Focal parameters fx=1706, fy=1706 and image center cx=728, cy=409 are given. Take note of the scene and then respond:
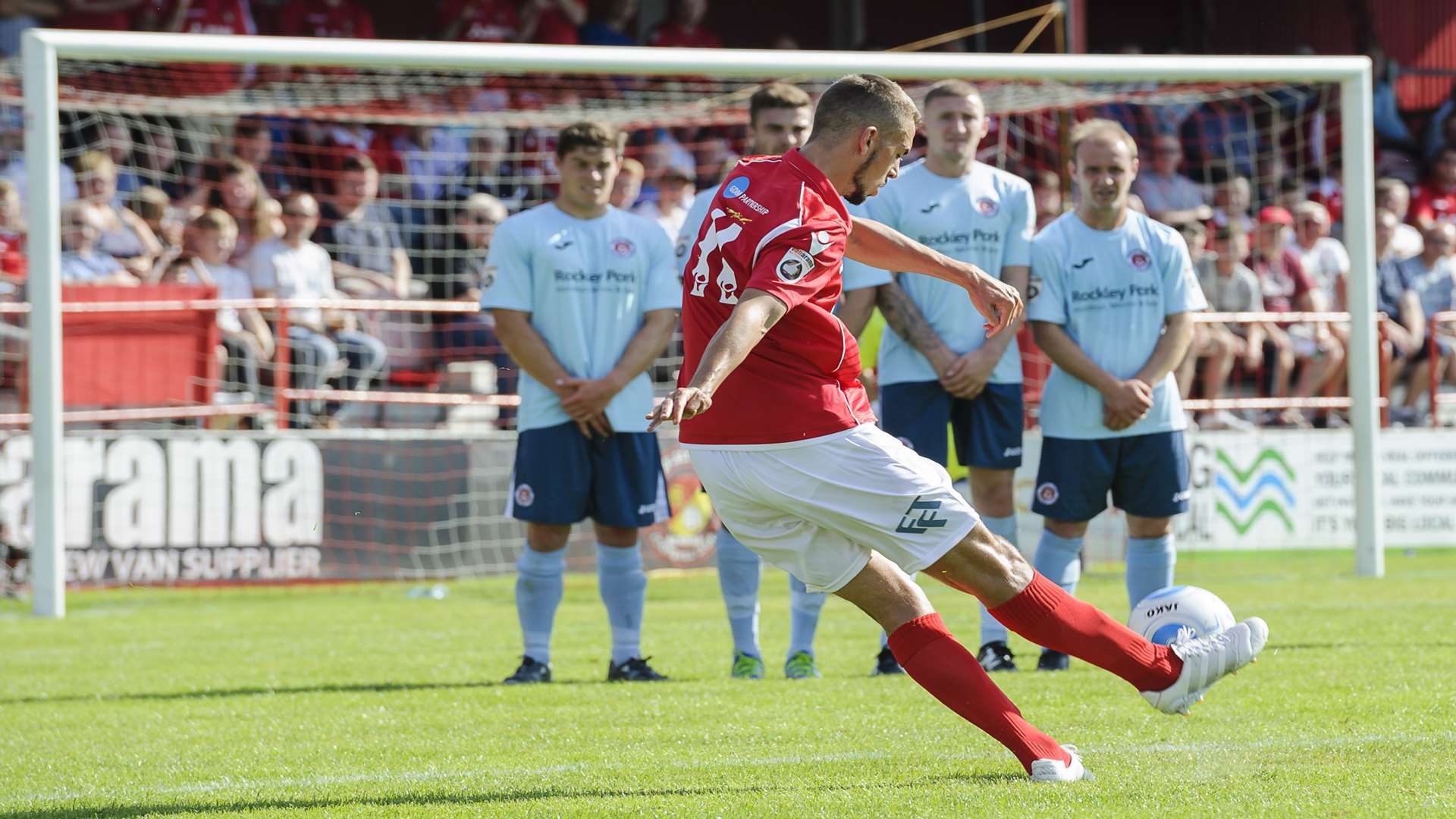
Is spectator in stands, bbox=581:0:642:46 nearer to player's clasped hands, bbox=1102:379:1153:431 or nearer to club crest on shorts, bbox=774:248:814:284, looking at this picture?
player's clasped hands, bbox=1102:379:1153:431

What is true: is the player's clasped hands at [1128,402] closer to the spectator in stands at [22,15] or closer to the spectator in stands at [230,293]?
the spectator in stands at [230,293]

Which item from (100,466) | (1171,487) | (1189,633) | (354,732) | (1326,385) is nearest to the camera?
(1189,633)

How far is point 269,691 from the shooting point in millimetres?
6945

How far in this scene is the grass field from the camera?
434cm

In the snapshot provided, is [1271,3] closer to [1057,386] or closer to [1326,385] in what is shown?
[1326,385]

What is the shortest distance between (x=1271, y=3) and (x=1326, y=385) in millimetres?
8755

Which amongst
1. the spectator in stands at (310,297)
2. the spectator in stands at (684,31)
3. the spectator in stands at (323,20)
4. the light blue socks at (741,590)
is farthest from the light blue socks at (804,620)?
the spectator in stands at (684,31)

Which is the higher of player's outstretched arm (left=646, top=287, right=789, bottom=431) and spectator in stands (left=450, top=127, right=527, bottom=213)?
spectator in stands (left=450, top=127, right=527, bottom=213)

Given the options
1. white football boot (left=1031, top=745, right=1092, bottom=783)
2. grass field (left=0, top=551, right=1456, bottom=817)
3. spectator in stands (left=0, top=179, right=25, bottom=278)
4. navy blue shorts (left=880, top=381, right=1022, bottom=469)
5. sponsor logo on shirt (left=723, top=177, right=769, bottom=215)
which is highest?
spectator in stands (left=0, top=179, right=25, bottom=278)

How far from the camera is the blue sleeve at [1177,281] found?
7.25m

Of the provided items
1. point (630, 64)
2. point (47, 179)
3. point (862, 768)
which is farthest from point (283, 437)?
point (862, 768)

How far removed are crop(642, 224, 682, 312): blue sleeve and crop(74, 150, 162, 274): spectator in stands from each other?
7080mm

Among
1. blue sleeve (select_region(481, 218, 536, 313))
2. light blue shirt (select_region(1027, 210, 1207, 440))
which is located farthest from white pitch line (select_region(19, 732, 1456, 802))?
blue sleeve (select_region(481, 218, 536, 313))

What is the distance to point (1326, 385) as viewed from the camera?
14836 millimetres
